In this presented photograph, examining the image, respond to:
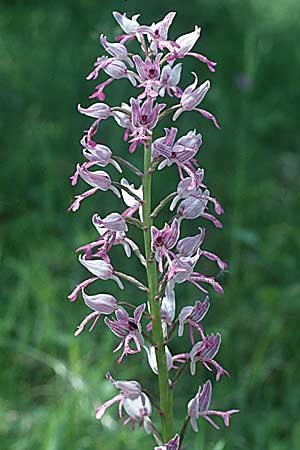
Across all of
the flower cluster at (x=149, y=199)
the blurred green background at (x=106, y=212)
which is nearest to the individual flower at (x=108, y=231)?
the flower cluster at (x=149, y=199)

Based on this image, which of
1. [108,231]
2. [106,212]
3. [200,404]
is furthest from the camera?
[106,212]

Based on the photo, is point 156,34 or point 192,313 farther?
point 192,313

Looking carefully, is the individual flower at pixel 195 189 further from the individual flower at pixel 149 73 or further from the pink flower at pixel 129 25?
the pink flower at pixel 129 25

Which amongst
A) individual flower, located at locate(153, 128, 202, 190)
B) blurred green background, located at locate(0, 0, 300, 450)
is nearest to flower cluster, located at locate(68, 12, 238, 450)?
individual flower, located at locate(153, 128, 202, 190)

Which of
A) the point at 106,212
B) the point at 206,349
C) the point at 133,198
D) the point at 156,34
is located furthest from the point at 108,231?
the point at 106,212

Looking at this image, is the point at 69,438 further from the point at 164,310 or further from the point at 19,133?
the point at 19,133

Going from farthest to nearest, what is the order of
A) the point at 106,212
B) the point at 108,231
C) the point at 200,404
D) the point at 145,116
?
1. the point at 106,212
2. the point at 200,404
3. the point at 108,231
4. the point at 145,116

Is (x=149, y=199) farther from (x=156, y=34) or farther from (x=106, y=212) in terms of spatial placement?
(x=106, y=212)
